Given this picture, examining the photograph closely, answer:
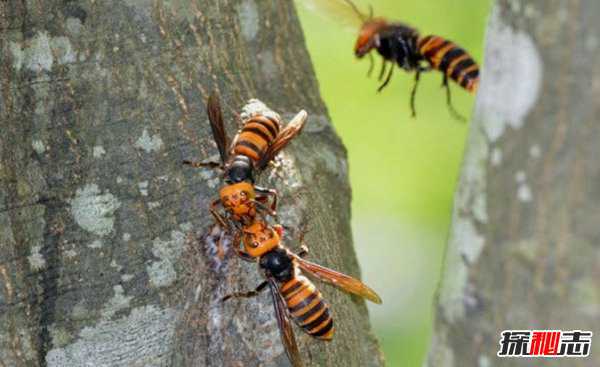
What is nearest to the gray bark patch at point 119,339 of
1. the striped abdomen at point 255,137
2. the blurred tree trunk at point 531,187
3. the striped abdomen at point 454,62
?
the striped abdomen at point 255,137

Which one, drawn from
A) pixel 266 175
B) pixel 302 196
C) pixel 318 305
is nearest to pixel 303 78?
pixel 266 175

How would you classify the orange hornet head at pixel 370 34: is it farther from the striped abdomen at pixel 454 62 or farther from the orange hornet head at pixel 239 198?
the orange hornet head at pixel 239 198

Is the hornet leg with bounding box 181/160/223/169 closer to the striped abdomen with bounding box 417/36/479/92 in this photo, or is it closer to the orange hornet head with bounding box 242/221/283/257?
the orange hornet head with bounding box 242/221/283/257

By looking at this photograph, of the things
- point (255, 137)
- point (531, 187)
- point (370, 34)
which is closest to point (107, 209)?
point (255, 137)

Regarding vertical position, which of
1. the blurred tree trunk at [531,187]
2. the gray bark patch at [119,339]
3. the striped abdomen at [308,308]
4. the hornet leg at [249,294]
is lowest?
the gray bark patch at [119,339]

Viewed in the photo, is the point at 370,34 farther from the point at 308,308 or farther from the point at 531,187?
the point at 531,187

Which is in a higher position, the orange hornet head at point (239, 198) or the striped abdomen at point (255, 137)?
the striped abdomen at point (255, 137)
